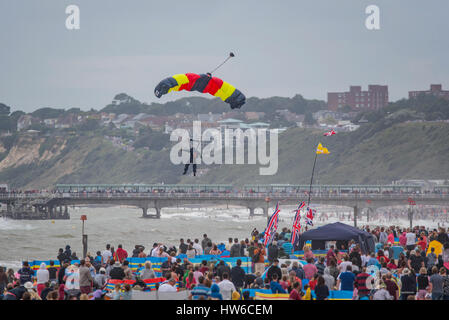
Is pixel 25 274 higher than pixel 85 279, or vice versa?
pixel 85 279

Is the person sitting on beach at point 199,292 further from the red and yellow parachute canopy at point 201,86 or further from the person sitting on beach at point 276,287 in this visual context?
the red and yellow parachute canopy at point 201,86

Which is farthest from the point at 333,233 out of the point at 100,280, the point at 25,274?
the point at 25,274

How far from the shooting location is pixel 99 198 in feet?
352

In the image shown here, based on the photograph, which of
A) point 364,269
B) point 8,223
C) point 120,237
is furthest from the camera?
point 8,223

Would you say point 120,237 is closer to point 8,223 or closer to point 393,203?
point 8,223

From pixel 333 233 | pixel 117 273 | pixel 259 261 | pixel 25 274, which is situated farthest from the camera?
pixel 333 233

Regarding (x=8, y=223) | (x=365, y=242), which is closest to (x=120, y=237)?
(x=8, y=223)

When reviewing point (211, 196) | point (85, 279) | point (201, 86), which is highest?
point (201, 86)

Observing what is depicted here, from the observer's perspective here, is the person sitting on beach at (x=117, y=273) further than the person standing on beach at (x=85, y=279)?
Yes

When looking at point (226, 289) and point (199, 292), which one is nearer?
point (199, 292)

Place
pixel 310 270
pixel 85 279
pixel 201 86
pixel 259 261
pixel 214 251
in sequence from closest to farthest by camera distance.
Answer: pixel 85 279 → pixel 310 270 → pixel 259 261 → pixel 214 251 → pixel 201 86

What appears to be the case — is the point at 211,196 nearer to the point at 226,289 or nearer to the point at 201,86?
the point at 201,86

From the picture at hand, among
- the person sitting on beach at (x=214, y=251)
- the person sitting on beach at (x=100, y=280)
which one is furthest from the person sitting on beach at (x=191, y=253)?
the person sitting on beach at (x=100, y=280)
